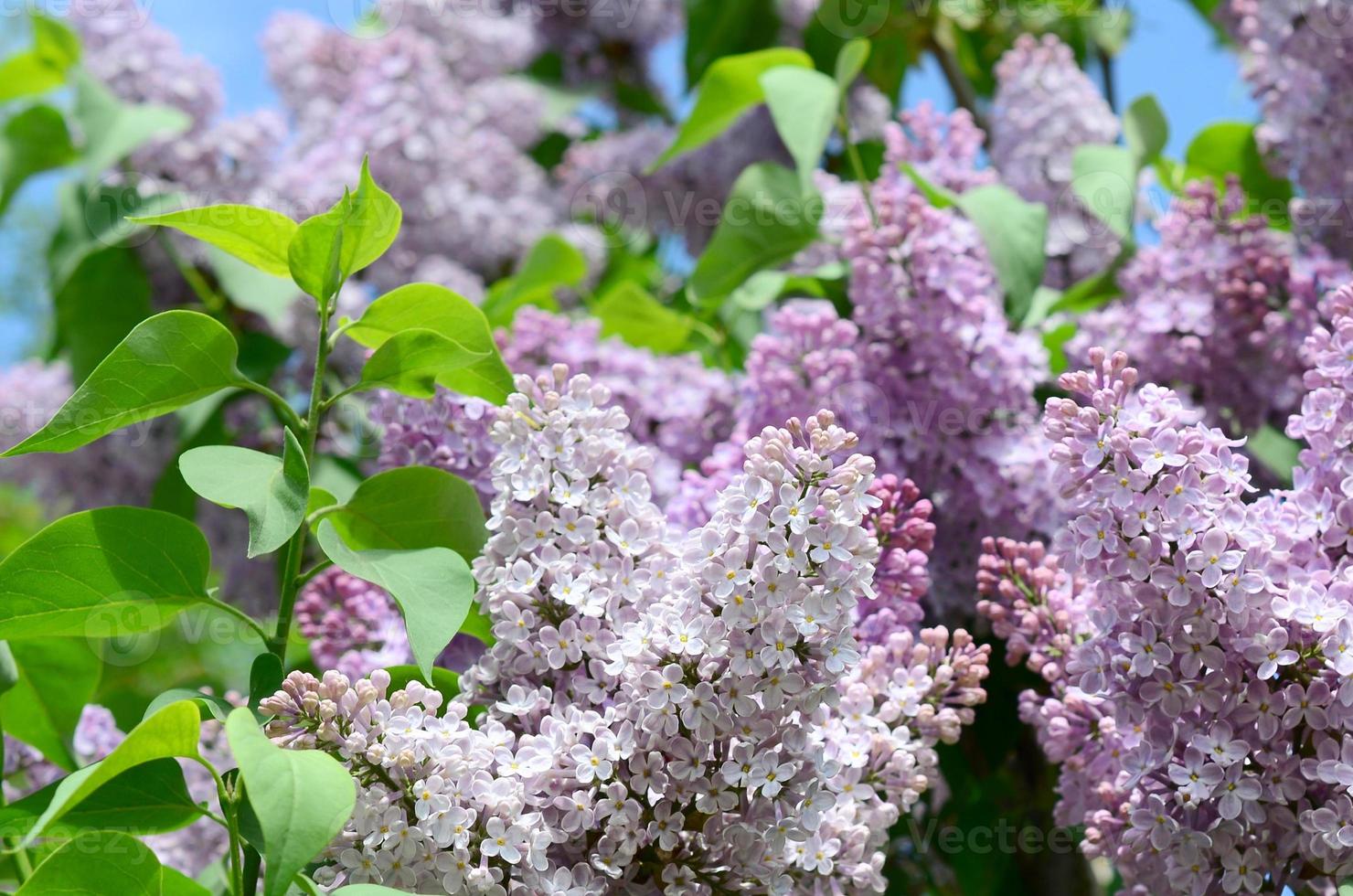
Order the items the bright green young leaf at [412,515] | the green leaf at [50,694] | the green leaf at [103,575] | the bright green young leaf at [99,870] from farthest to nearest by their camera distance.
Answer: the green leaf at [50,694], the bright green young leaf at [412,515], the green leaf at [103,575], the bright green young leaf at [99,870]

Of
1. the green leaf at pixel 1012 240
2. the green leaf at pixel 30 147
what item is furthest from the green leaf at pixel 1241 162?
the green leaf at pixel 30 147

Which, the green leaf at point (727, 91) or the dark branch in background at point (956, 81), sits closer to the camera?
the green leaf at point (727, 91)

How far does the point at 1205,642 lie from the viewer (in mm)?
913

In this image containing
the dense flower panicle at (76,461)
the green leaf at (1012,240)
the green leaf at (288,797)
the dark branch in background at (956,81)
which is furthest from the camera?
the dark branch in background at (956,81)

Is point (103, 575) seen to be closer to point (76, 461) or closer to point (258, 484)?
point (258, 484)

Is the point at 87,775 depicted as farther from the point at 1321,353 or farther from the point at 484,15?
the point at 484,15

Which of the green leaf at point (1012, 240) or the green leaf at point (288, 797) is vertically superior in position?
the green leaf at point (288, 797)

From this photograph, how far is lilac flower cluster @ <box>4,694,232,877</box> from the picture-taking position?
1.27 m

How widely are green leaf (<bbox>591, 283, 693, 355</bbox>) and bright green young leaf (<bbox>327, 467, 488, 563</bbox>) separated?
2.63 feet

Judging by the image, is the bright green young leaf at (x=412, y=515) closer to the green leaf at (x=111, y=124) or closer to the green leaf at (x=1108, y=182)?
the green leaf at (x=1108, y=182)

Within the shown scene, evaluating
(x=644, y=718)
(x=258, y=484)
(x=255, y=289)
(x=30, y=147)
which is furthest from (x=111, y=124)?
(x=644, y=718)

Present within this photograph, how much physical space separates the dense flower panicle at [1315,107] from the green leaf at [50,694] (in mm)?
1484

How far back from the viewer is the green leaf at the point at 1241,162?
70.6 inches

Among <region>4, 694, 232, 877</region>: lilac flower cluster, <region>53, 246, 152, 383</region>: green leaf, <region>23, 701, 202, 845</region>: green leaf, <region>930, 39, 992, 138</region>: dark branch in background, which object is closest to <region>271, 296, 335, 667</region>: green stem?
<region>23, 701, 202, 845</region>: green leaf
